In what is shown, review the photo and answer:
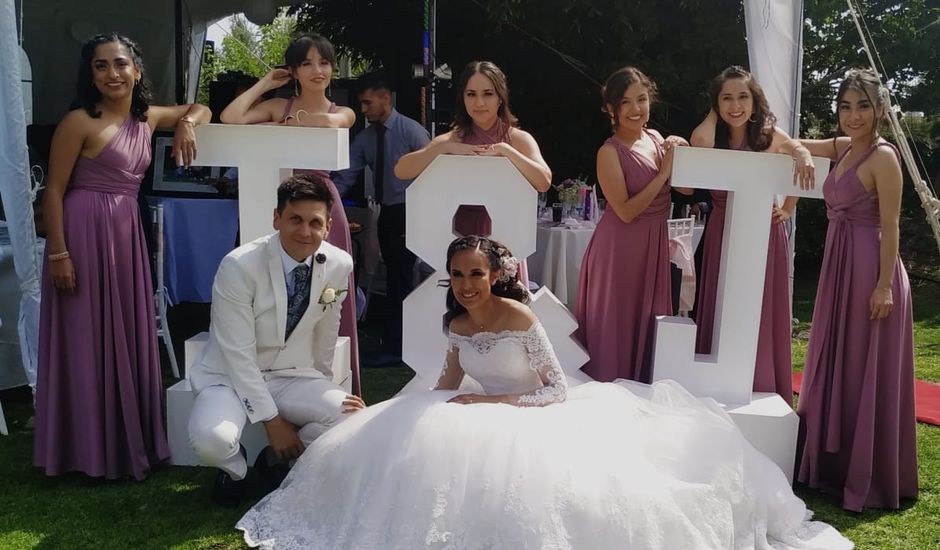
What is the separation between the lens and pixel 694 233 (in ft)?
22.7

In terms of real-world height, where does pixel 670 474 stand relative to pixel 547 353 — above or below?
below

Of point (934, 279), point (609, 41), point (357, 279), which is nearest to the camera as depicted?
point (357, 279)

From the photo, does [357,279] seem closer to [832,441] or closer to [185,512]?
[185,512]

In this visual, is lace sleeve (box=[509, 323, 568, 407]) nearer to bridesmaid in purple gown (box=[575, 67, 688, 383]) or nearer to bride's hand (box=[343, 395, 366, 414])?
bride's hand (box=[343, 395, 366, 414])

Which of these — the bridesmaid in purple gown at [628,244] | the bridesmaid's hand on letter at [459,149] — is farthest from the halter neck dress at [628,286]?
the bridesmaid's hand on letter at [459,149]

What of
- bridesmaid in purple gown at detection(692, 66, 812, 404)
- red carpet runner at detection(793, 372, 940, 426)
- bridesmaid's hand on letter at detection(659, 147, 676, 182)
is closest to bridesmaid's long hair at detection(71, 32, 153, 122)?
bridesmaid's hand on letter at detection(659, 147, 676, 182)

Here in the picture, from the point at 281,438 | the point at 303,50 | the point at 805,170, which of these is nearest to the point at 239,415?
the point at 281,438

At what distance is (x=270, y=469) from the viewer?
11.2 feet

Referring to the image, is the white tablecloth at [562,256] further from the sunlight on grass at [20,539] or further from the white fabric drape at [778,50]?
the sunlight on grass at [20,539]

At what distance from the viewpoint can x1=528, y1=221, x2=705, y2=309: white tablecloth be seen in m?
6.59

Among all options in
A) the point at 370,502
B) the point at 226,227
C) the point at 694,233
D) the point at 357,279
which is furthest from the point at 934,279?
the point at 370,502

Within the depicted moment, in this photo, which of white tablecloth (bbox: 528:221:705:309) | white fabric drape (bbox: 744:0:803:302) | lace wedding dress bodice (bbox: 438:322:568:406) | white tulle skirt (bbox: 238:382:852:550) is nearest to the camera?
white tulle skirt (bbox: 238:382:852:550)

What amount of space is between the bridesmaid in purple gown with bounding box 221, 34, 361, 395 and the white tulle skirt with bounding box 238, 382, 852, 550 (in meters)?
1.12

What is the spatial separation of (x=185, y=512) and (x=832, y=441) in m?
2.59
